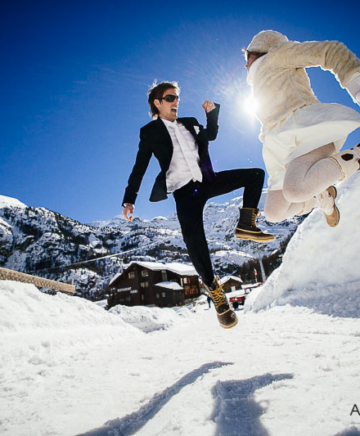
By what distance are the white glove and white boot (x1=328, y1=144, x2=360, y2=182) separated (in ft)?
1.41

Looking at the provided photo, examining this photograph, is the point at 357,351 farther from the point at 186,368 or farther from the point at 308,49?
the point at 308,49

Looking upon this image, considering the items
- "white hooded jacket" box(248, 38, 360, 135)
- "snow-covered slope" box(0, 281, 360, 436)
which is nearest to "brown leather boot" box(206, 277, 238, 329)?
"snow-covered slope" box(0, 281, 360, 436)

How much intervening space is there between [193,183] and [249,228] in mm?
773

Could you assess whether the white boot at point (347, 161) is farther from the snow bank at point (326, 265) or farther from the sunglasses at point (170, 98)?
the snow bank at point (326, 265)

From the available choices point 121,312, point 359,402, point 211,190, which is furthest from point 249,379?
point 121,312

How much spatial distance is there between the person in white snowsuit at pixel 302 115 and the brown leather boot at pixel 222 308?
50.0 inches

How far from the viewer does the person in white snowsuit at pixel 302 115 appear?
79.0 inches

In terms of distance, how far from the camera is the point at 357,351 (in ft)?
5.96

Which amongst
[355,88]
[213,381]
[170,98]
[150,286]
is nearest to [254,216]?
[355,88]

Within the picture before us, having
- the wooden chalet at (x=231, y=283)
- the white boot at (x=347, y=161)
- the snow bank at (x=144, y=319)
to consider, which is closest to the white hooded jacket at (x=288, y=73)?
the white boot at (x=347, y=161)

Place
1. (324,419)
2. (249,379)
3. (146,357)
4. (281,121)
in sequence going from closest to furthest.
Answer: (324,419) → (249,379) → (281,121) → (146,357)

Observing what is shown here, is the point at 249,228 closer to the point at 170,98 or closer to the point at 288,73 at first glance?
the point at 288,73

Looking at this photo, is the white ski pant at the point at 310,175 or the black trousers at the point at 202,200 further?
the black trousers at the point at 202,200

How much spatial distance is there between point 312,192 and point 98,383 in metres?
2.70
